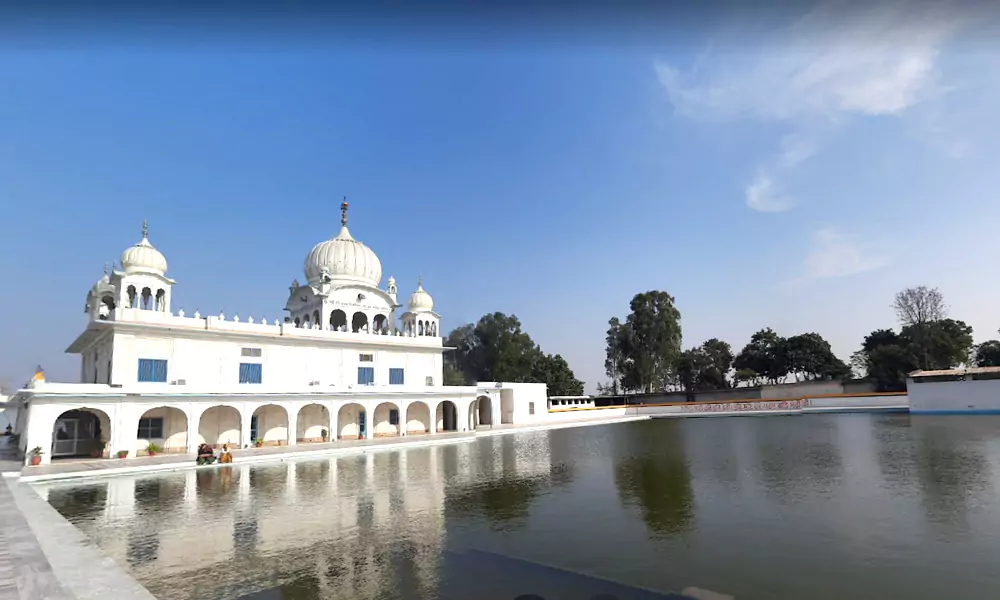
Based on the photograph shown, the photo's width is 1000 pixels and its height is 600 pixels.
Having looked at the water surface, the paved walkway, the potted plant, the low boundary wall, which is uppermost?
the potted plant

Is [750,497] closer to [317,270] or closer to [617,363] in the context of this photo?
[317,270]

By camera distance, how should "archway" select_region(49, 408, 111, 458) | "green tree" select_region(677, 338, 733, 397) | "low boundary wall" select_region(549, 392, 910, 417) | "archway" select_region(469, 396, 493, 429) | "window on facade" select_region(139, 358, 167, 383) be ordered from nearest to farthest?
"archway" select_region(49, 408, 111, 458), "window on facade" select_region(139, 358, 167, 383), "archway" select_region(469, 396, 493, 429), "low boundary wall" select_region(549, 392, 910, 417), "green tree" select_region(677, 338, 733, 397)

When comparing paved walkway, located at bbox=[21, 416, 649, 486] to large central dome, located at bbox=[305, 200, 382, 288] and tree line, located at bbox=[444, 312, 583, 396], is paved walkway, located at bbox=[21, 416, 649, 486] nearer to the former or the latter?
large central dome, located at bbox=[305, 200, 382, 288]

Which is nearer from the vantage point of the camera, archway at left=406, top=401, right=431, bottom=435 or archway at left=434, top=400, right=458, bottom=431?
archway at left=406, top=401, right=431, bottom=435

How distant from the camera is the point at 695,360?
65062mm

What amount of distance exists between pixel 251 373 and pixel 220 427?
9.07 feet

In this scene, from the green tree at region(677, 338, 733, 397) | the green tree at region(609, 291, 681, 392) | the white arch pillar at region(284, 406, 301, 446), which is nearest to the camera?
the white arch pillar at region(284, 406, 301, 446)

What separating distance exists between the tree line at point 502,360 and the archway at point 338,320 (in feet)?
60.2

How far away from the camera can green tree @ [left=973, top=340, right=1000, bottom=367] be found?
177ft

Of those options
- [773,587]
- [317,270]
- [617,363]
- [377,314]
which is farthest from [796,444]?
[617,363]

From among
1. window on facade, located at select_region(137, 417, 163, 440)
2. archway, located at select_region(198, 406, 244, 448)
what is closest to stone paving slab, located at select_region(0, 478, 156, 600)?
window on facade, located at select_region(137, 417, 163, 440)

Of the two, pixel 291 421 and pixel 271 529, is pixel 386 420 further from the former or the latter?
pixel 271 529

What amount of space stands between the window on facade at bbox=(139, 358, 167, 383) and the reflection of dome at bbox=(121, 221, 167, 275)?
473 centimetres

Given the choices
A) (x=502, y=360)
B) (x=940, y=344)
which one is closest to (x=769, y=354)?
(x=940, y=344)
